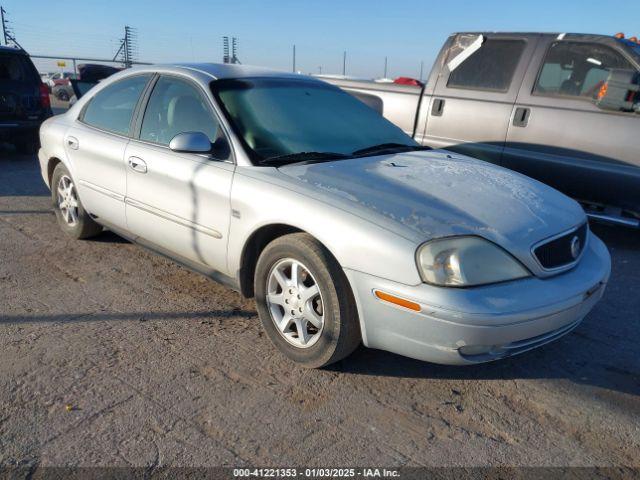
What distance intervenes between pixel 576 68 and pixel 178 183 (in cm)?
A: 406

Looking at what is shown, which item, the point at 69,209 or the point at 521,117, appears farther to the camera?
the point at 521,117

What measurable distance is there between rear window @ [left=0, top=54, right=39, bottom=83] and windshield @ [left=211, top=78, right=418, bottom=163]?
6.91m

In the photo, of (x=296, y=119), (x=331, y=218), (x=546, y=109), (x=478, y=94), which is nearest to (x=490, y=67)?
(x=478, y=94)

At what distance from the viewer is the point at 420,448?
94.7 inches

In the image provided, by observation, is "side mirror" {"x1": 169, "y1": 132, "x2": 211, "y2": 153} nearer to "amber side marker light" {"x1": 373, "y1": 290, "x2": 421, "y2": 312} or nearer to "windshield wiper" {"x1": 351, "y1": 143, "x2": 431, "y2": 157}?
"windshield wiper" {"x1": 351, "y1": 143, "x2": 431, "y2": 157}

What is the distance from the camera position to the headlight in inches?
98.5

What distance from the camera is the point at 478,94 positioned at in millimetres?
5793

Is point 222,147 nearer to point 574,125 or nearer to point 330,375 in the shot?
point 330,375

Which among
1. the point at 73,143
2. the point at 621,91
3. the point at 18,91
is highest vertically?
the point at 621,91

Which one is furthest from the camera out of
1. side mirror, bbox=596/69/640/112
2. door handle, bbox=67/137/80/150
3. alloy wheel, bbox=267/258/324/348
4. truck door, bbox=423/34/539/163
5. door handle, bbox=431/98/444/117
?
door handle, bbox=431/98/444/117

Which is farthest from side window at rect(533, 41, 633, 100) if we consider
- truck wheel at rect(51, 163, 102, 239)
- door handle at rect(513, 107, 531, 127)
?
truck wheel at rect(51, 163, 102, 239)

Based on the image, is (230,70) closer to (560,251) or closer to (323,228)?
(323,228)

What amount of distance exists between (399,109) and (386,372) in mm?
4053

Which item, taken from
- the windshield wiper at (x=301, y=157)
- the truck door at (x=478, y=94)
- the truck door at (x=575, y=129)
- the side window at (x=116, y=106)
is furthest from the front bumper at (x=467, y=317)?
the truck door at (x=478, y=94)
